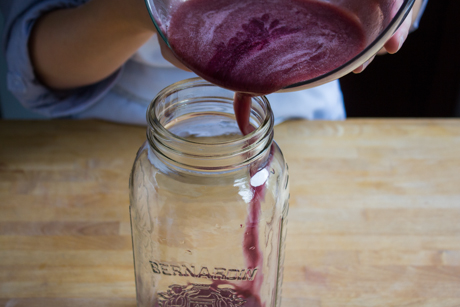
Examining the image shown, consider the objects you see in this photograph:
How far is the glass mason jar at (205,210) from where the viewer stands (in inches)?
20.0

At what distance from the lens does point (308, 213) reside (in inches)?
28.3

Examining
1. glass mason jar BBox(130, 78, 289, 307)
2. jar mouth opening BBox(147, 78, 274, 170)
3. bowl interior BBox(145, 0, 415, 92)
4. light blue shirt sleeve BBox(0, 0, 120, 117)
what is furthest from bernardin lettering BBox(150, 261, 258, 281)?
light blue shirt sleeve BBox(0, 0, 120, 117)

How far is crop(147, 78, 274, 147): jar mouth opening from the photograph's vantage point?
50 cm

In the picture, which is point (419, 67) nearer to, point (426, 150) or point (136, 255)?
point (426, 150)

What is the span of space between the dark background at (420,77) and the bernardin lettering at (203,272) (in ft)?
3.99

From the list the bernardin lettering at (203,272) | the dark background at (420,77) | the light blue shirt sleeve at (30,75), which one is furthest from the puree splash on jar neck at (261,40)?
the dark background at (420,77)

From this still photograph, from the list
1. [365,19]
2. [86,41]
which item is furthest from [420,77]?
[365,19]

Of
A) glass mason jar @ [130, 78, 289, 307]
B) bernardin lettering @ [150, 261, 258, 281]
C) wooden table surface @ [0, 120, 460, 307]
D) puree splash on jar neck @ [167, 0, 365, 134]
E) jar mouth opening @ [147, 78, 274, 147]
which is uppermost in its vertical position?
puree splash on jar neck @ [167, 0, 365, 134]

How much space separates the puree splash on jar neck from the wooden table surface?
31 cm

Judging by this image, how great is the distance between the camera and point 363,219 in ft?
2.33

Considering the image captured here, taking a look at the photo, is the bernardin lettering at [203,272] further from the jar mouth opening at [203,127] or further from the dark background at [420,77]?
the dark background at [420,77]

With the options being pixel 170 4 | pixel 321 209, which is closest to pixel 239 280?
pixel 321 209

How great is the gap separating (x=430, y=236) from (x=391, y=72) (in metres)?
1.09

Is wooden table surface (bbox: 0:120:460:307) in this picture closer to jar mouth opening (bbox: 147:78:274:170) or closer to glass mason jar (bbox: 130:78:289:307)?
glass mason jar (bbox: 130:78:289:307)
